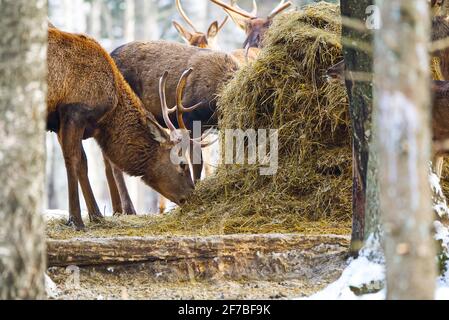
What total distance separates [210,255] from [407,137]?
303cm

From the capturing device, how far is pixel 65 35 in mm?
8359

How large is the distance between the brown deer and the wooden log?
85.2 inches

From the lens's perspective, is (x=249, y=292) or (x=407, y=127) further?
(x=249, y=292)

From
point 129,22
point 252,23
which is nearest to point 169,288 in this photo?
point 252,23

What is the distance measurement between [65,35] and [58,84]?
1.97ft

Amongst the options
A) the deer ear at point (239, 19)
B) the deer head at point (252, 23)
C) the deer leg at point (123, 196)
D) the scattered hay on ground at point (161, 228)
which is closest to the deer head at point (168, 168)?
the scattered hay on ground at point (161, 228)

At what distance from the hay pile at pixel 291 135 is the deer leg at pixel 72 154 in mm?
1062

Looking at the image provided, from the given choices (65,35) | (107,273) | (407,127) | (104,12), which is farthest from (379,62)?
(104,12)

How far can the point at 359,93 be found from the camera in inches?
218

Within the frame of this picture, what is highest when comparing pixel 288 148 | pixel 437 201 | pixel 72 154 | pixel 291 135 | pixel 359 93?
pixel 359 93

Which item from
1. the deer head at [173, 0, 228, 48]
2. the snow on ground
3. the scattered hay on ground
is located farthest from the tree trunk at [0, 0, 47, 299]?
the deer head at [173, 0, 228, 48]

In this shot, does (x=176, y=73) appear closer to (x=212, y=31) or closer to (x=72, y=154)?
(x=72, y=154)

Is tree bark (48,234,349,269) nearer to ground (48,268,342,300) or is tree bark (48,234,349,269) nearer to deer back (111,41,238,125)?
ground (48,268,342,300)

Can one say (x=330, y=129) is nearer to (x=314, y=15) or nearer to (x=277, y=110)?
(x=277, y=110)
